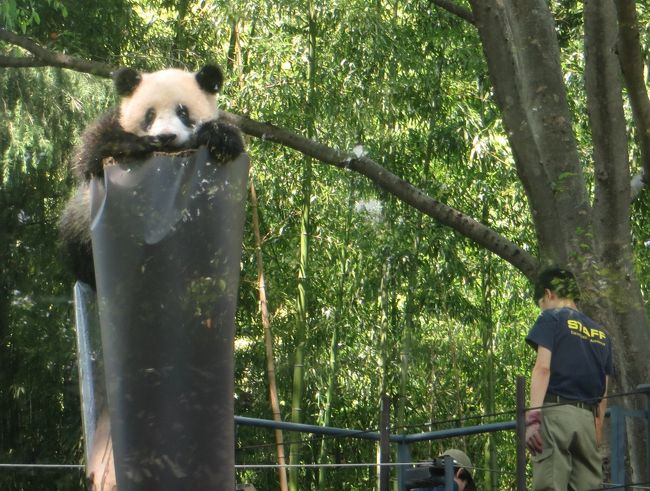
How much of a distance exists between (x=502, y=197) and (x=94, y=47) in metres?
3.48

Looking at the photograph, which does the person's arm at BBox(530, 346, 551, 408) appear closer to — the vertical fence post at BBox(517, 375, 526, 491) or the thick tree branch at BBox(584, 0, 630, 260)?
the vertical fence post at BBox(517, 375, 526, 491)

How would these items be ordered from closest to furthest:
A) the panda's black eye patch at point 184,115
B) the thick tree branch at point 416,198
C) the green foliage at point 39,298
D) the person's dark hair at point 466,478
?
the panda's black eye patch at point 184,115
the person's dark hair at point 466,478
the thick tree branch at point 416,198
the green foliage at point 39,298

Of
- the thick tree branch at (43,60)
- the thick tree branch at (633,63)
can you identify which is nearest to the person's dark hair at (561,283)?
the thick tree branch at (633,63)

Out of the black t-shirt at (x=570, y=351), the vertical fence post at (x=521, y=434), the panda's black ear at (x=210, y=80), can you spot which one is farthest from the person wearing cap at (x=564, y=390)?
the panda's black ear at (x=210, y=80)

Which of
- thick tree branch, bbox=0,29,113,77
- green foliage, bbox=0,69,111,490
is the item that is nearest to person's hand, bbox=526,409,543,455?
thick tree branch, bbox=0,29,113,77

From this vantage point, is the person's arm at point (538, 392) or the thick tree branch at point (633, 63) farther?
the thick tree branch at point (633, 63)

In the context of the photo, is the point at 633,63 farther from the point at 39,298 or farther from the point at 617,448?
the point at 39,298

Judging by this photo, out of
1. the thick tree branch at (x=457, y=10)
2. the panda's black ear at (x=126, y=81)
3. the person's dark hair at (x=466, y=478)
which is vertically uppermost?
the thick tree branch at (x=457, y=10)

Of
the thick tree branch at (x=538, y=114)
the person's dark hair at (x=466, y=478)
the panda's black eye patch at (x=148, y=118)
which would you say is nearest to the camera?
the panda's black eye patch at (x=148, y=118)

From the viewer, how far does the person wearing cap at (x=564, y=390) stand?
3.24 meters

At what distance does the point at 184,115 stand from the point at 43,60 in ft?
9.60

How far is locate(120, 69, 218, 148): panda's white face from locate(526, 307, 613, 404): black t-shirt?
139 centimetres

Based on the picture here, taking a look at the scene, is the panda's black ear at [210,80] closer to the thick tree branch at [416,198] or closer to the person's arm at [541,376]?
the person's arm at [541,376]

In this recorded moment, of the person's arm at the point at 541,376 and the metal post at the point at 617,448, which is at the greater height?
the person's arm at the point at 541,376
